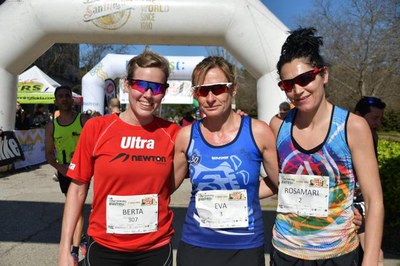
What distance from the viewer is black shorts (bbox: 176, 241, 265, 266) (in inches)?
79.7

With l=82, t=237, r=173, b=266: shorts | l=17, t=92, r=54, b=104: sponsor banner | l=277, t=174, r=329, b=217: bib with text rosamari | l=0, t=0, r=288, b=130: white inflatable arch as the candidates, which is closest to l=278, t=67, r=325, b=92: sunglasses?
l=277, t=174, r=329, b=217: bib with text rosamari

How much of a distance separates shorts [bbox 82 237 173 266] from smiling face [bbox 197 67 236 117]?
2.66 ft

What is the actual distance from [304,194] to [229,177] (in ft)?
1.23

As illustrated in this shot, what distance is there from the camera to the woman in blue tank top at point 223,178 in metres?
2.02

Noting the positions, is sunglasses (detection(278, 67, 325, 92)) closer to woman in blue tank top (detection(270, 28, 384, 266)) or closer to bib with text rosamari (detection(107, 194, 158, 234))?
woman in blue tank top (detection(270, 28, 384, 266))

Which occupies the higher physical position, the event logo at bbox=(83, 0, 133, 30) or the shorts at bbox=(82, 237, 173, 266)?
the event logo at bbox=(83, 0, 133, 30)

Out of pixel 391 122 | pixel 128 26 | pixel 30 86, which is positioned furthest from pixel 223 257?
pixel 391 122

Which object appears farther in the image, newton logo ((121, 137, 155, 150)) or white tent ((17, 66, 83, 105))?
white tent ((17, 66, 83, 105))

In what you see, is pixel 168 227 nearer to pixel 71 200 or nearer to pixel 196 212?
pixel 196 212

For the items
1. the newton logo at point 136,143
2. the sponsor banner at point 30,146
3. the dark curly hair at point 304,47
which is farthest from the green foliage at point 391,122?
the newton logo at point 136,143

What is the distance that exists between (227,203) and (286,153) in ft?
1.28

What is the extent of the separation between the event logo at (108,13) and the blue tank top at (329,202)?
458 cm

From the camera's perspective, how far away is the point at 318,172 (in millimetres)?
1903

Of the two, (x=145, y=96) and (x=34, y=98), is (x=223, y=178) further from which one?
(x=34, y=98)
